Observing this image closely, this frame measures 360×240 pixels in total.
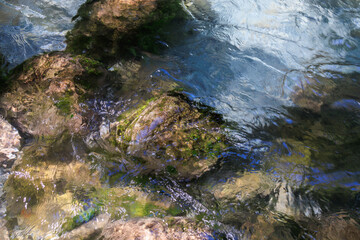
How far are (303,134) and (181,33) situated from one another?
287 cm

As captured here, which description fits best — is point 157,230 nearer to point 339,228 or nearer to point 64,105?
point 339,228

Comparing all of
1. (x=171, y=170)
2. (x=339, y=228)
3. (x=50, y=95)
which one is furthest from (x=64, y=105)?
(x=339, y=228)

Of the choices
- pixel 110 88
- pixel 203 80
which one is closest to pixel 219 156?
pixel 203 80

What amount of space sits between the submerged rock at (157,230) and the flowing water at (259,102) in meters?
0.21

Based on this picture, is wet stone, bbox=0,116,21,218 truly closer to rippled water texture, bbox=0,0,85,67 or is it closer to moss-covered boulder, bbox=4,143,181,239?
moss-covered boulder, bbox=4,143,181,239

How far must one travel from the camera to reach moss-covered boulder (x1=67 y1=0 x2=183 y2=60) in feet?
14.6

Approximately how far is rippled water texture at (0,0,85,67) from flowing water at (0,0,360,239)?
0.07 ft

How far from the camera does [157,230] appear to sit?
100 inches

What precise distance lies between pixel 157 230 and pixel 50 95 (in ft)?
8.57

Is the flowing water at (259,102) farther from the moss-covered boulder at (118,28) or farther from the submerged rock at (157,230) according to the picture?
the moss-covered boulder at (118,28)

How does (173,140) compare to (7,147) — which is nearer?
(173,140)

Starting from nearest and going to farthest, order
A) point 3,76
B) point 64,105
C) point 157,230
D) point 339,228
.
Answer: point 157,230, point 339,228, point 64,105, point 3,76

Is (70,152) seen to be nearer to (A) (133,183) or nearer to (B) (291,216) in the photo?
(A) (133,183)

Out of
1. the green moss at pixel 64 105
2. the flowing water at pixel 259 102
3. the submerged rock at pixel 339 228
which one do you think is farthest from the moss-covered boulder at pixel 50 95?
the submerged rock at pixel 339 228
